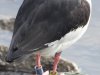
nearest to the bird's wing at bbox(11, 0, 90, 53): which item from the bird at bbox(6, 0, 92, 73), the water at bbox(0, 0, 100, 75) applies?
the bird at bbox(6, 0, 92, 73)

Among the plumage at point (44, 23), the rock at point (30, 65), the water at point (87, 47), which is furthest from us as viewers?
the water at point (87, 47)

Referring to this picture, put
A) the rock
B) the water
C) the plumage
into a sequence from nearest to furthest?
the plumage, the rock, the water

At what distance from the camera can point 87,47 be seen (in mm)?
11992

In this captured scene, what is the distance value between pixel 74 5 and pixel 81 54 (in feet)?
10.1

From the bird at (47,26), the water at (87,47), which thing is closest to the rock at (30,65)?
the water at (87,47)

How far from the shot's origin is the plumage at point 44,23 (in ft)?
26.9

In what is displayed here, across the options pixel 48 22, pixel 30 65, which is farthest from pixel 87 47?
pixel 48 22

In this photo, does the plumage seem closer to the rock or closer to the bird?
the bird

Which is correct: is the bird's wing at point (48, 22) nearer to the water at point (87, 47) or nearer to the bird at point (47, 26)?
the bird at point (47, 26)

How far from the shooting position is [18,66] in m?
11.1

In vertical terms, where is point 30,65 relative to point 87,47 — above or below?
below

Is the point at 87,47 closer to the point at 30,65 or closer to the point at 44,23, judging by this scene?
the point at 30,65

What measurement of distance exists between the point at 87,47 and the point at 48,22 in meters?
3.66

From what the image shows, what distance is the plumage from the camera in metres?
8.20
